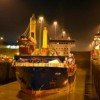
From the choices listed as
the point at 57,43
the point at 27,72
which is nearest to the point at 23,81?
the point at 27,72

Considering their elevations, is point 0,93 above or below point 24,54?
below

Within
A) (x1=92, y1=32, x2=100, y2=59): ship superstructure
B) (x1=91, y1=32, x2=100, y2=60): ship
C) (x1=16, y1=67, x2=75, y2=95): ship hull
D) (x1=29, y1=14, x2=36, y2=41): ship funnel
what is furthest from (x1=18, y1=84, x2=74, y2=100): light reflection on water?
(x1=92, y1=32, x2=100, y2=59): ship superstructure

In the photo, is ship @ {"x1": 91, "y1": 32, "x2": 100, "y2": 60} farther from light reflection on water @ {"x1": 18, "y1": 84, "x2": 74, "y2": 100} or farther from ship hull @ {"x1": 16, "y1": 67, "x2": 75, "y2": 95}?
ship hull @ {"x1": 16, "y1": 67, "x2": 75, "y2": 95}

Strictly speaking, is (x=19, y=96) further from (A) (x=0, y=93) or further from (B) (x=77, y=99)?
(B) (x=77, y=99)

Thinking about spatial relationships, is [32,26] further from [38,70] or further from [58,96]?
[58,96]

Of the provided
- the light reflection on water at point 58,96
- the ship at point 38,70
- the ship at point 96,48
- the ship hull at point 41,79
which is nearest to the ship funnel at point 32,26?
the ship at point 38,70

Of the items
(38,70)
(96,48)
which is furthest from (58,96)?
(96,48)

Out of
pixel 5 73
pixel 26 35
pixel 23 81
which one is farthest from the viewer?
pixel 5 73

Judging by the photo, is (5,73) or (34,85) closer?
(34,85)

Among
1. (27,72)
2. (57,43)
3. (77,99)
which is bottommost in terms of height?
(77,99)

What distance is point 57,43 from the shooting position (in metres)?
65.3

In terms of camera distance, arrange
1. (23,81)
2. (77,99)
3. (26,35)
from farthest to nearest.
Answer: (26,35) → (23,81) → (77,99)

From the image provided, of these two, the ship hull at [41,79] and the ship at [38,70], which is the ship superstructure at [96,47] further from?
the ship hull at [41,79]

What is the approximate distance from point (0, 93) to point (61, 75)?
8.81 meters
